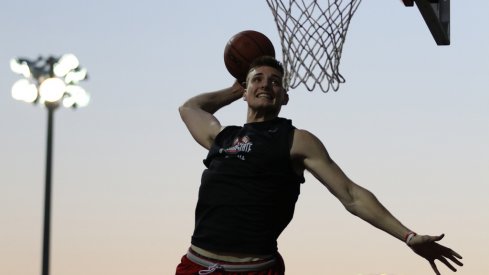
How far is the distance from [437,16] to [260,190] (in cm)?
446

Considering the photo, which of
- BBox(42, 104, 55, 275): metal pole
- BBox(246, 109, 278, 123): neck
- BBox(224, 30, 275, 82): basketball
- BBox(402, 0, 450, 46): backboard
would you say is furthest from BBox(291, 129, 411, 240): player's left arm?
BBox(42, 104, 55, 275): metal pole

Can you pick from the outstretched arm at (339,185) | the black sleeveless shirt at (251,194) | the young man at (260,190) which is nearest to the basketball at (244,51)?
the young man at (260,190)

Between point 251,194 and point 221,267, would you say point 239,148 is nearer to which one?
point 251,194

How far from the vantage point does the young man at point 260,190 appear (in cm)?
687

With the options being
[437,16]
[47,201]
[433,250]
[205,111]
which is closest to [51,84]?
[47,201]

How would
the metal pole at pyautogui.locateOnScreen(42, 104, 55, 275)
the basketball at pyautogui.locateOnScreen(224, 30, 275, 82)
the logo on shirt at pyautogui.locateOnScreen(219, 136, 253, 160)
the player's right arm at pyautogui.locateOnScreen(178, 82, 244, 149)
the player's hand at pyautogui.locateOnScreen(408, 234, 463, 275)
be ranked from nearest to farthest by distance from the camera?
the player's hand at pyautogui.locateOnScreen(408, 234, 463, 275) → the logo on shirt at pyautogui.locateOnScreen(219, 136, 253, 160) → the player's right arm at pyautogui.locateOnScreen(178, 82, 244, 149) → the basketball at pyautogui.locateOnScreen(224, 30, 275, 82) → the metal pole at pyautogui.locateOnScreen(42, 104, 55, 275)

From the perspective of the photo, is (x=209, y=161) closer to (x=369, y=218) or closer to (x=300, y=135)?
(x=300, y=135)

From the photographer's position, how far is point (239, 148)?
7.02 m

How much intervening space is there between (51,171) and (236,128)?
11.0m

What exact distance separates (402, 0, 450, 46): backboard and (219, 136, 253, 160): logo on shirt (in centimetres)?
392

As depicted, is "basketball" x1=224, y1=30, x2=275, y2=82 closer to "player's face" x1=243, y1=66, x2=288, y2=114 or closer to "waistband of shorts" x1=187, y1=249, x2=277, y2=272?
"player's face" x1=243, y1=66, x2=288, y2=114

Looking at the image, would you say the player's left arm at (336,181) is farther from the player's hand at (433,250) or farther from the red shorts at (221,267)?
the red shorts at (221,267)

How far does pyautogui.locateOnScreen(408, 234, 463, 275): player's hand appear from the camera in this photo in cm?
639

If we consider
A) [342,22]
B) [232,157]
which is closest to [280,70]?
[232,157]
